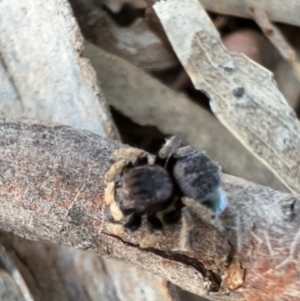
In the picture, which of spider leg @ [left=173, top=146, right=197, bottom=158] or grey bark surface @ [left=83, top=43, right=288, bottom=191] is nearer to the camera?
spider leg @ [left=173, top=146, right=197, bottom=158]

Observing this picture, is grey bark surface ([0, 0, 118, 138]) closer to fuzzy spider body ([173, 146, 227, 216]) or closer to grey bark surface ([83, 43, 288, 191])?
grey bark surface ([83, 43, 288, 191])

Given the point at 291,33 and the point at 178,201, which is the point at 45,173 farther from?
the point at 291,33

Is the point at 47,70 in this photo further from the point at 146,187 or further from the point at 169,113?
the point at 146,187

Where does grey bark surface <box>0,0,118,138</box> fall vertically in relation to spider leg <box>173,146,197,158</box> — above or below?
below

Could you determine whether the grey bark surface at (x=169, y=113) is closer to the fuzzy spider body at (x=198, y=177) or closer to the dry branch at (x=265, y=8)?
the dry branch at (x=265, y=8)

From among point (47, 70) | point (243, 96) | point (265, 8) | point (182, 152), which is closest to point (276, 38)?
point (265, 8)

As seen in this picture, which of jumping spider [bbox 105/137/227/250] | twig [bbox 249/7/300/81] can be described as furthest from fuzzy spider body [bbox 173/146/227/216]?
twig [bbox 249/7/300/81]

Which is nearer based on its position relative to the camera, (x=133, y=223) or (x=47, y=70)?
(x=133, y=223)
